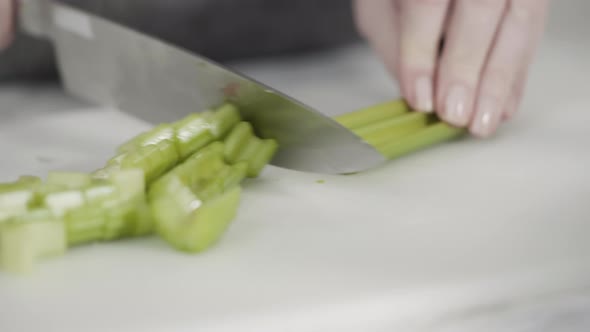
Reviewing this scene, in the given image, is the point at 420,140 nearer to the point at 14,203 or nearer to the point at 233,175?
the point at 233,175

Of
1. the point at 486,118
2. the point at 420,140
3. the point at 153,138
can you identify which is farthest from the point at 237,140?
the point at 486,118

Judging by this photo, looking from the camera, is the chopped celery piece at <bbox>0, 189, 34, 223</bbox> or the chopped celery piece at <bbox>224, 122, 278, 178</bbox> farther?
the chopped celery piece at <bbox>224, 122, 278, 178</bbox>

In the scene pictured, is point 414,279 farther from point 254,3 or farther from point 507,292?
point 254,3

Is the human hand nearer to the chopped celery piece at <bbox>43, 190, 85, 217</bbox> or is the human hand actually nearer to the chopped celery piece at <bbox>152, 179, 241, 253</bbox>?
the chopped celery piece at <bbox>152, 179, 241, 253</bbox>

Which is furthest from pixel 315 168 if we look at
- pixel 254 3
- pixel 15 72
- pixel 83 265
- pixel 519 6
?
pixel 15 72

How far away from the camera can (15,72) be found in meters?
1.70

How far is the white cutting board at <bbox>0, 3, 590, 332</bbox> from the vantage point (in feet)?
3.01

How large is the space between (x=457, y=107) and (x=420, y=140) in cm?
11

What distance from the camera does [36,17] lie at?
1.53 meters

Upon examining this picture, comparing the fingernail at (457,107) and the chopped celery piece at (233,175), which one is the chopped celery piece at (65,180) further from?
the fingernail at (457,107)

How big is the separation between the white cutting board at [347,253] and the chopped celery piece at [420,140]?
0.9 inches

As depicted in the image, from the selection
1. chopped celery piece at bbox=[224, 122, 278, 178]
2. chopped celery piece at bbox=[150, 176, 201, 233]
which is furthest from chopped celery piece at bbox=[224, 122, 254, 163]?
chopped celery piece at bbox=[150, 176, 201, 233]

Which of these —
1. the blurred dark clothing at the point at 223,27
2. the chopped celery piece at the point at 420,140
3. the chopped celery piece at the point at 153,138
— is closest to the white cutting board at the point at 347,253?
the chopped celery piece at the point at 420,140

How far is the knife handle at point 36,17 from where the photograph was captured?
1504 millimetres
